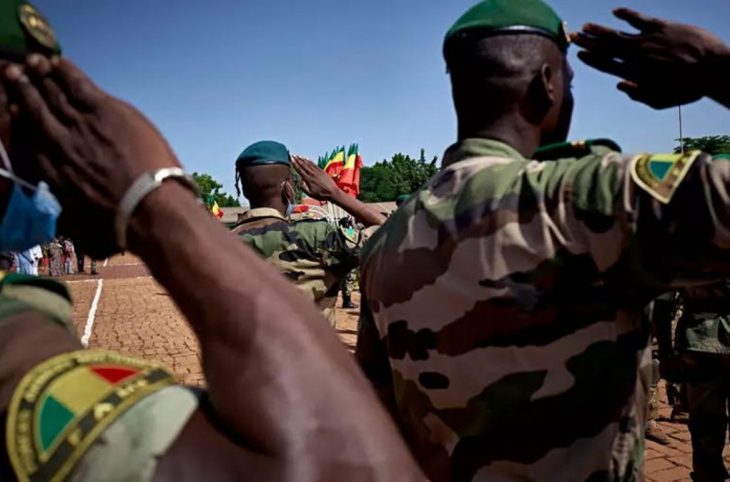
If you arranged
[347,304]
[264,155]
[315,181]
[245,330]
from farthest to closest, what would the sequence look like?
[347,304]
[264,155]
[315,181]
[245,330]

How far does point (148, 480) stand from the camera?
734mm

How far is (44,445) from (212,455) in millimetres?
205

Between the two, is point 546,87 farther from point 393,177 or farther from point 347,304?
point 393,177

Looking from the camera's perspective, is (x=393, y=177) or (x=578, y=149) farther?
(x=393, y=177)

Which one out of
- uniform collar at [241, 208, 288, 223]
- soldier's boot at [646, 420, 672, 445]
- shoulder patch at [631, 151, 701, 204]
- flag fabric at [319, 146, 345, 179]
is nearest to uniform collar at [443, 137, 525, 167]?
shoulder patch at [631, 151, 701, 204]

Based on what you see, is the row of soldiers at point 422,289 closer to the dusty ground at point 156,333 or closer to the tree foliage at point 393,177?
the dusty ground at point 156,333

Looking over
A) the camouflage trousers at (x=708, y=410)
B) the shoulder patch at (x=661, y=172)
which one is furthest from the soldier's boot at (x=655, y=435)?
the shoulder patch at (x=661, y=172)

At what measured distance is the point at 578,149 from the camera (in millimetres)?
1458

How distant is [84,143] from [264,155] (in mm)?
3451

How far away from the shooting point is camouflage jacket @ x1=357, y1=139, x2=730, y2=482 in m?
1.23

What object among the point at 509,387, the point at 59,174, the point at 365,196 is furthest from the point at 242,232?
the point at 365,196

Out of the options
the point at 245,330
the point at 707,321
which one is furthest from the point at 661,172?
the point at 707,321

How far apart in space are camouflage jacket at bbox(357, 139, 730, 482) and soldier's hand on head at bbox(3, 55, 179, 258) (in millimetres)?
869

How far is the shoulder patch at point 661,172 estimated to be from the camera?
119 cm
